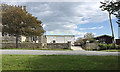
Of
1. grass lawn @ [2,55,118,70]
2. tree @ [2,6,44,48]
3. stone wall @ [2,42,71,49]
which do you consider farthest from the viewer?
stone wall @ [2,42,71,49]

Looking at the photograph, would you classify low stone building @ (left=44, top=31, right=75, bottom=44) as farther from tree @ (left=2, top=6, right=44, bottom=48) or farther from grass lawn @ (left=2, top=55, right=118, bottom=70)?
grass lawn @ (left=2, top=55, right=118, bottom=70)

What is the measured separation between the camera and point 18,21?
22.7m

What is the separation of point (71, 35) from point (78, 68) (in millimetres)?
35068

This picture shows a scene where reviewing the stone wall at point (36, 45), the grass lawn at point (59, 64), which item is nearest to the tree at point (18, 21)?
the stone wall at point (36, 45)

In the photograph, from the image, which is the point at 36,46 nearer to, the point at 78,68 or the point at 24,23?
the point at 24,23

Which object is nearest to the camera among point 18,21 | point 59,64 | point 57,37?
point 59,64

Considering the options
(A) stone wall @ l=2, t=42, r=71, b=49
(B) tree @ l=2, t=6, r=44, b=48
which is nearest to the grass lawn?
(B) tree @ l=2, t=6, r=44, b=48

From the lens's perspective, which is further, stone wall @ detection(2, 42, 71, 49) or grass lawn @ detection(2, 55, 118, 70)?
stone wall @ detection(2, 42, 71, 49)

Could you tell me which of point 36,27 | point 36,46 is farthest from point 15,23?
point 36,46

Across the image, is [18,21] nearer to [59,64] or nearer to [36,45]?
[36,45]

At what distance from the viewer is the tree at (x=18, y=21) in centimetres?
2286

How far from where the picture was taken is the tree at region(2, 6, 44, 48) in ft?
75.0

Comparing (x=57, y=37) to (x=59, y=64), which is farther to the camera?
(x=57, y=37)

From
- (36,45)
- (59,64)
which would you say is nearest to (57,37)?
(36,45)
